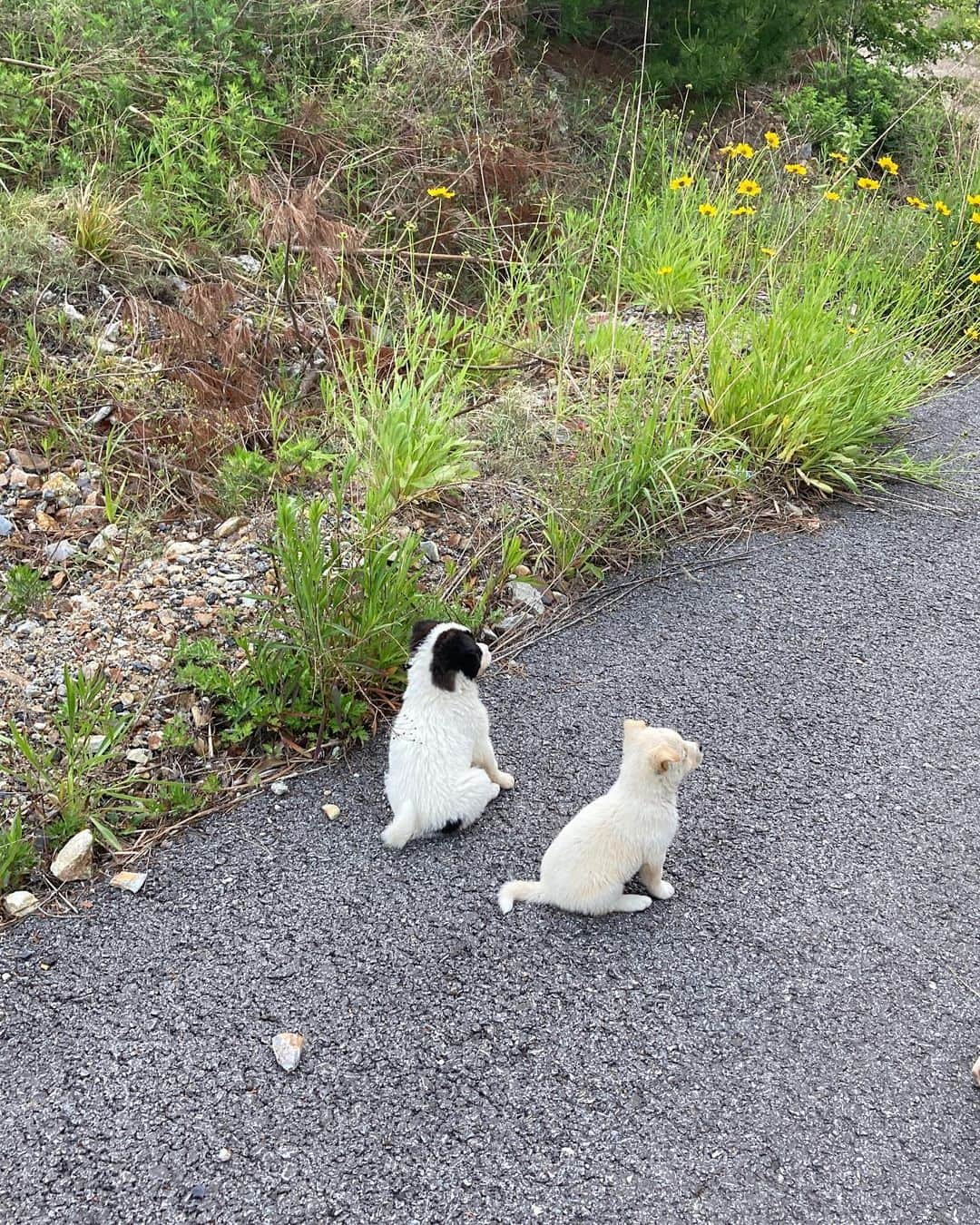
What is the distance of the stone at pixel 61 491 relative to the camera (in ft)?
12.5

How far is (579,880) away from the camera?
249cm

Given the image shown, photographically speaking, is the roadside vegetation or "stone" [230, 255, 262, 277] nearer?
the roadside vegetation

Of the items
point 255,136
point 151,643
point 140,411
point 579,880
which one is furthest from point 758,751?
point 255,136

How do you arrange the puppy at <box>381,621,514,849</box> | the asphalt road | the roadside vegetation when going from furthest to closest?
the roadside vegetation < the puppy at <box>381,621,514,849</box> < the asphalt road

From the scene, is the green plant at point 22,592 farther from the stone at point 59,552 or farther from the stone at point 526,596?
the stone at point 526,596

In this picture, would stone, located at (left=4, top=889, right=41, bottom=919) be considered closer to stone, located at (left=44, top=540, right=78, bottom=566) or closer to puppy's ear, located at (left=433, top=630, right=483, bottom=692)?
puppy's ear, located at (left=433, top=630, right=483, bottom=692)

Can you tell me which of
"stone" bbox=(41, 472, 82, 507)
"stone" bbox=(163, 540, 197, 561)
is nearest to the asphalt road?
"stone" bbox=(163, 540, 197, 561)

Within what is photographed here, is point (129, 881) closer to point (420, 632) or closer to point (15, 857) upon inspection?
point (15, 857)

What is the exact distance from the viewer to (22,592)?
10.9ft

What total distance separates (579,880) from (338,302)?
11.1 ft

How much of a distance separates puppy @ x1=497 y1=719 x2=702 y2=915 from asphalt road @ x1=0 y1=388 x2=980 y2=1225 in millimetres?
130

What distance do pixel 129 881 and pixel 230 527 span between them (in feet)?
4.88

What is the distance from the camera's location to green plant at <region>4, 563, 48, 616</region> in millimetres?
3311

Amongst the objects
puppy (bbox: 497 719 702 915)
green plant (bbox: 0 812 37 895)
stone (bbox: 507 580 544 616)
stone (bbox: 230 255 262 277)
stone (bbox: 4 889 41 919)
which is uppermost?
puppy (bbox: 497 719 702 915)
